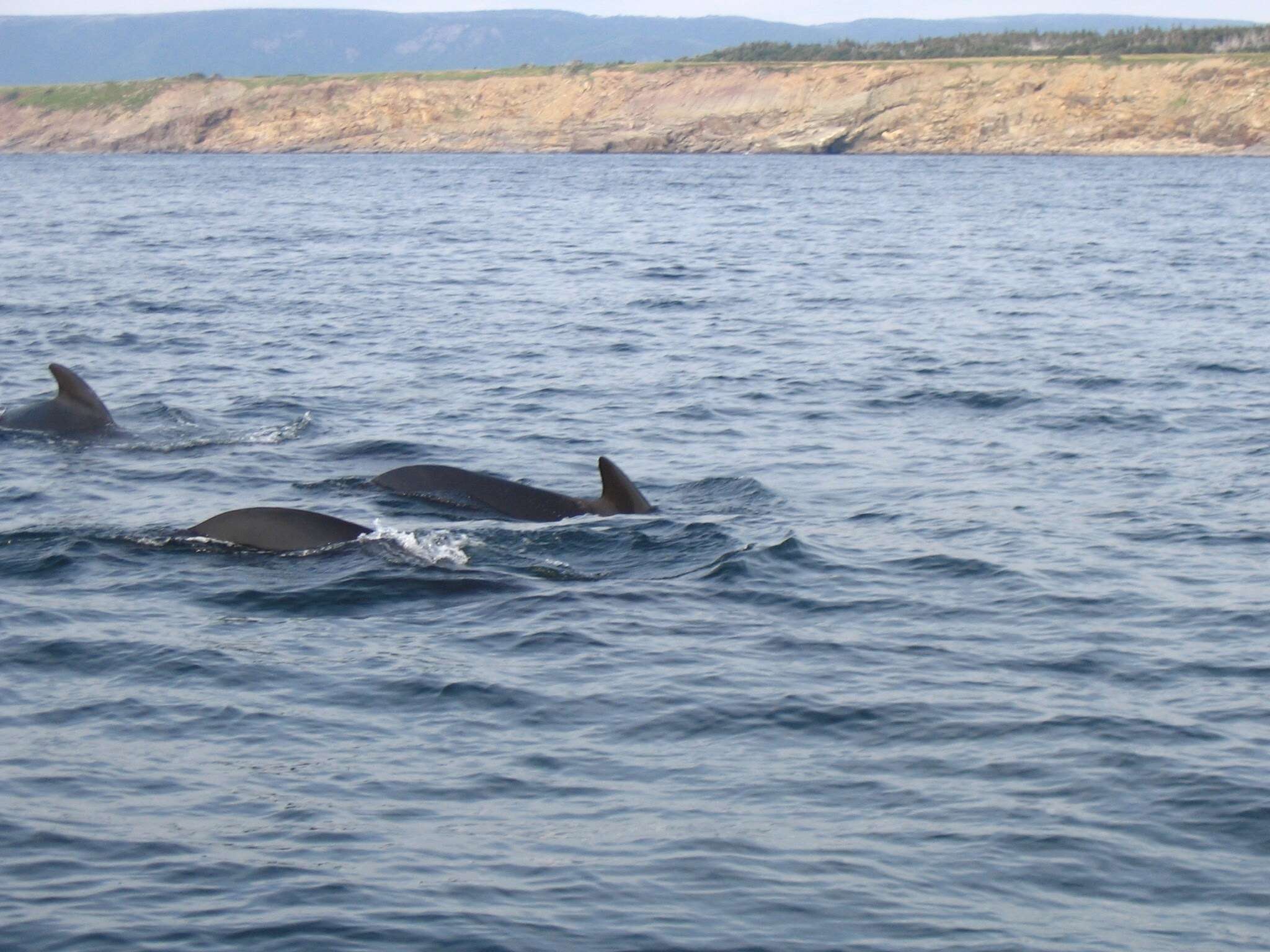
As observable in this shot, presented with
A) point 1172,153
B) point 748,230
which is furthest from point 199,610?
point 1172,153

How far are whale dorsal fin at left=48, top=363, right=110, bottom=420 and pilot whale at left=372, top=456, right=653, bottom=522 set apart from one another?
16.1ft

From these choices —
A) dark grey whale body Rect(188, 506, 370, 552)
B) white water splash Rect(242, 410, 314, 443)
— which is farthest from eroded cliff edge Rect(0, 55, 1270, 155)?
dark grey whale body Rect(188, 506, 370, 552)

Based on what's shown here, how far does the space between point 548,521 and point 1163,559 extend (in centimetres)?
512

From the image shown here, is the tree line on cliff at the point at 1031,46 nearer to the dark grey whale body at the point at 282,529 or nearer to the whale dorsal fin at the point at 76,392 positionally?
the whale dorsal fin at the point at 76,392

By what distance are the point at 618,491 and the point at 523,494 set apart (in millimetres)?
908

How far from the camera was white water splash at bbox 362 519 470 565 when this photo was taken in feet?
41.7

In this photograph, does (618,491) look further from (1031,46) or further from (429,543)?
(1031,46)

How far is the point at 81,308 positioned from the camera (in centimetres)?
3086

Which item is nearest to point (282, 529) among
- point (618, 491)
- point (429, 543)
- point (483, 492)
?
point (429, 543)

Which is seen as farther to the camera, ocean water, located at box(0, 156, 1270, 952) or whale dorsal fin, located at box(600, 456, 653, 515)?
whale dorsal fin, located at box(600, 456, 653, 515)

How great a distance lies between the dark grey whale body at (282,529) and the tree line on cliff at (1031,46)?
123056 millimetres

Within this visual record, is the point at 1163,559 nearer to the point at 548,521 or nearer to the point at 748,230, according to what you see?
the point at 548,521

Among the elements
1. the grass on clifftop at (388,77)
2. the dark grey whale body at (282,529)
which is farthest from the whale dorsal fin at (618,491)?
the grass on clifftop at (388,77)

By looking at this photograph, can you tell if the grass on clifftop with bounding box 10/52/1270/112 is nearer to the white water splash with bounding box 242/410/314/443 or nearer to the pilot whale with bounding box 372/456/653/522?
the white water splash with bounding box 242/410/314/443
